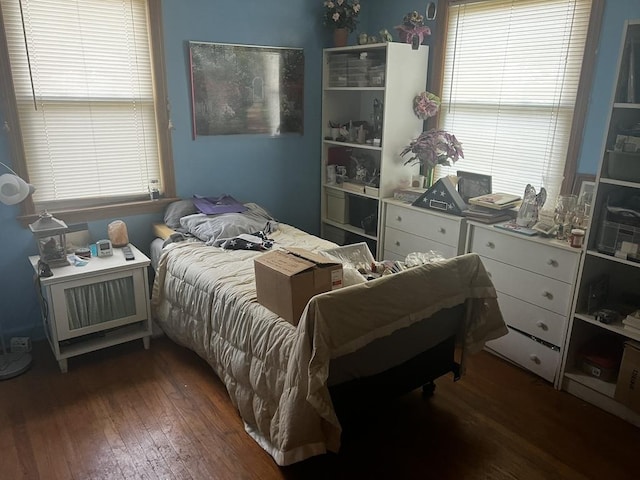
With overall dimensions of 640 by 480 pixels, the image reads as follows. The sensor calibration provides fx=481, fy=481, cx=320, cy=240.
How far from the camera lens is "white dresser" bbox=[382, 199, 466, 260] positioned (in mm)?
3029

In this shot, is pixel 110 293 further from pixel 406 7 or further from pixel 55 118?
pixel 406 7

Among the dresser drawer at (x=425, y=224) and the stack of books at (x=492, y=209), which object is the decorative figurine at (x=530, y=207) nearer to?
the stack of books at (x=492, y=209)

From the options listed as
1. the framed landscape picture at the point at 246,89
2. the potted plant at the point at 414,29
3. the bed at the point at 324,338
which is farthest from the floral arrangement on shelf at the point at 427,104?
the bed at the point at 324,338

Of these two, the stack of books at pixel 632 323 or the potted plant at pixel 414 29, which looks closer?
the stack of books at pixel 632 323

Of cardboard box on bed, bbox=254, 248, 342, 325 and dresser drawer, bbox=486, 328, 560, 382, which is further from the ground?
cardboard box on bed, bbox=254, 248, 342, 325

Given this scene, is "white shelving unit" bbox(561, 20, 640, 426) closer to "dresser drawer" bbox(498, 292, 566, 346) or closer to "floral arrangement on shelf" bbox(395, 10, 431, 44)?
"dresser drawer" bbox(498, 292, 566, 346)

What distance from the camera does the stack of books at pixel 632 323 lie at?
2.30 meters

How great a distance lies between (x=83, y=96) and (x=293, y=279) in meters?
1.96

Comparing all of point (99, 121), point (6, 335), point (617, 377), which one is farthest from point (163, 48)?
point (617, 377)

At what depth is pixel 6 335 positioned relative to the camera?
295 centimetres

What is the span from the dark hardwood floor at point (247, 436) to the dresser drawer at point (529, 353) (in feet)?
0.22

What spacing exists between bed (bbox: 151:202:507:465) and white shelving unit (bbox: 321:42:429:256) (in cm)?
132

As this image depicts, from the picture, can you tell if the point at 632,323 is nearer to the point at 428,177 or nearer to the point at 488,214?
the point at 488,214

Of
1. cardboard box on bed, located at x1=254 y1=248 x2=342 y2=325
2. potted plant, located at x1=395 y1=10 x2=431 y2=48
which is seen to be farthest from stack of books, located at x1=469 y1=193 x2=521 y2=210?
cardboard box on bed, located at x1=254 y1=248 x2=342 y2=325
